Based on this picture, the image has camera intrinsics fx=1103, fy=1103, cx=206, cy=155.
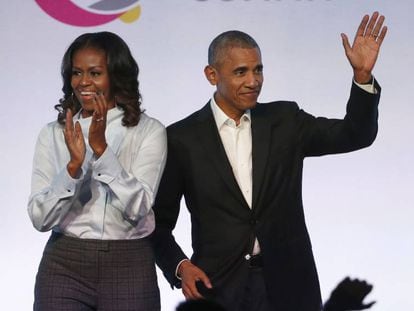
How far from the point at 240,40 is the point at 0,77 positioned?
5.06 feet

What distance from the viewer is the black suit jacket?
337 cm

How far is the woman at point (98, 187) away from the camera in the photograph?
3.16 meters

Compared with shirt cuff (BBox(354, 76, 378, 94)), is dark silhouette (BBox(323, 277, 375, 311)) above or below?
below

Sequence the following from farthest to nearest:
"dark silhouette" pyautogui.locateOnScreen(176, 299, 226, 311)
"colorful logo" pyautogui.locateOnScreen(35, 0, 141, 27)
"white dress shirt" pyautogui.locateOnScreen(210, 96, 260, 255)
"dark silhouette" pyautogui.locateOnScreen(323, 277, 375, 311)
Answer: "colorful logo" pyautogui.locateOnScreen(35, 0, 141, 27), "white dress shirt" pyautogui.locateOnScreen(210, 96, 260, 255), "dark silhouette" pyautogui.locateOnScreen(323, 277, 375, 311), "dark silhouette" pyautogui.locateOnScreen(176, 299, 226, 311)

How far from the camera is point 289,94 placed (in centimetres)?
474

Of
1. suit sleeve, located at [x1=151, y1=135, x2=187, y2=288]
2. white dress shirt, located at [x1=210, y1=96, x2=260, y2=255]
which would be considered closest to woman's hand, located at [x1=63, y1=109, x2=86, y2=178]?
suit sleeve, located at [x1=151, y1=135, x2=187, y2=288]

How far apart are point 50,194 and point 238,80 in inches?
28.0

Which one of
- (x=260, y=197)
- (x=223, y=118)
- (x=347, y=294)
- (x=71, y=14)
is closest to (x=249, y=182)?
(x=260, y=197)

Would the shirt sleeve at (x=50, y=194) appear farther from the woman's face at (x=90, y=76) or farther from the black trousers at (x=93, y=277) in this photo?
the woman's face at (x=90, y=76)

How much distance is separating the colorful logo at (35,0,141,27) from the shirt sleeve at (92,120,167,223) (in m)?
1.40

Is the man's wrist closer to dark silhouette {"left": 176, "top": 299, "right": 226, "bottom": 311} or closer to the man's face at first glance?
the man's face

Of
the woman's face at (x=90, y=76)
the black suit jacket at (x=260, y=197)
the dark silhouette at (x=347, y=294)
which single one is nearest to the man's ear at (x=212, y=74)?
the black suit jacket at (x=260, y=197)

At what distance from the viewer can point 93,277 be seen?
3.22 metres

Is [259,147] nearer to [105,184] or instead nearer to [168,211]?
[168,211]
